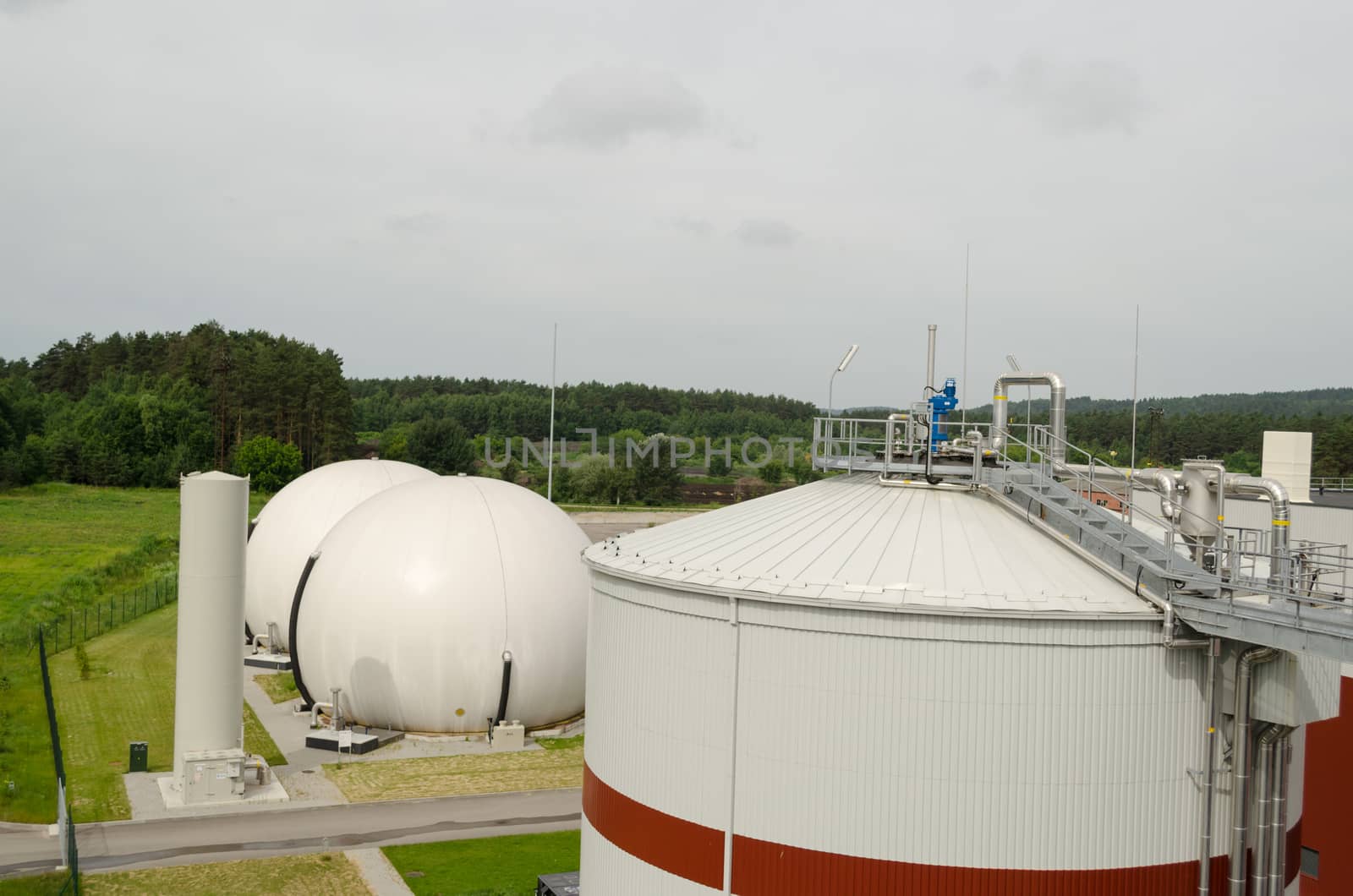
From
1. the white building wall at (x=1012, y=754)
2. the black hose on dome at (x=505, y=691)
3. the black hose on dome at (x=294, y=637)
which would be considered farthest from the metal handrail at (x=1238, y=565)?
the black hose on dome at (x=294, y=637)

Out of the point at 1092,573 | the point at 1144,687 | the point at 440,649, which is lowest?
the point at 440,649

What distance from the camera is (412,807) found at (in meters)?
28.1

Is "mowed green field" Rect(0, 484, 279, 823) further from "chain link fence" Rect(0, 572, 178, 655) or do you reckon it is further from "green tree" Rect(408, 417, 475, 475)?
"green tree" Rect(408, 417, 475, 475)

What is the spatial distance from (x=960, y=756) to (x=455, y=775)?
18773 mm

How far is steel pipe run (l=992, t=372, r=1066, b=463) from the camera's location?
18.1 meters

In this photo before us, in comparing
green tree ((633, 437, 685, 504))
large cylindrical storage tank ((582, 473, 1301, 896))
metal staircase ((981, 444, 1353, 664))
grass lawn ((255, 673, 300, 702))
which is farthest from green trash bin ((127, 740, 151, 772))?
green tree ((633, 437, 685, 504))

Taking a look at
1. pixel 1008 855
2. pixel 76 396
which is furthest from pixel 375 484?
pixel 76 396

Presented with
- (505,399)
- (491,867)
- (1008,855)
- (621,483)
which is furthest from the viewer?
(505,399)

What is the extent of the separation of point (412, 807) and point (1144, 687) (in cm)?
1870

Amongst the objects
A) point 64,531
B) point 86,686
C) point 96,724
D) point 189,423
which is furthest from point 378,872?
point 189,423

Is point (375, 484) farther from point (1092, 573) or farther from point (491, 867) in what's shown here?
point (1092, 573)

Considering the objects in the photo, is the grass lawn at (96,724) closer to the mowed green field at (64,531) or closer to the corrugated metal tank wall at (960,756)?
the mowed green field at (64,531)

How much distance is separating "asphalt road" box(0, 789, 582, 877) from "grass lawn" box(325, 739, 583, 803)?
1.92 feet

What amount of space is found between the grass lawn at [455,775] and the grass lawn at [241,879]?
4.11 m
